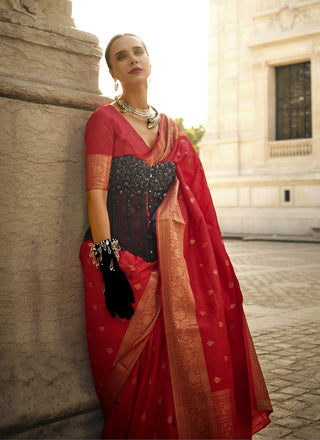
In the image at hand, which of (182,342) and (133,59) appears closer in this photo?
(182,342)

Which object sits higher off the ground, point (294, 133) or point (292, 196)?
point (294, 133)

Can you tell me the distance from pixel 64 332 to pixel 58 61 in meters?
1.37

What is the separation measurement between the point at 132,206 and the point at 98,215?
0.72ft

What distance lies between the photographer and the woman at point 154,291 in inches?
96.7

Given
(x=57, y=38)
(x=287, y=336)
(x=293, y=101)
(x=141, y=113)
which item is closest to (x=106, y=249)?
(x=141, y=113)

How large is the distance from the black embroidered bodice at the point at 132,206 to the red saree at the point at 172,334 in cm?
6

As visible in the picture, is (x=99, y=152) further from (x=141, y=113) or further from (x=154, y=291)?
(x=154, y=291)

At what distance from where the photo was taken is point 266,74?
20625 mm

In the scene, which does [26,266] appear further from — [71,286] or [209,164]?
[209,164]

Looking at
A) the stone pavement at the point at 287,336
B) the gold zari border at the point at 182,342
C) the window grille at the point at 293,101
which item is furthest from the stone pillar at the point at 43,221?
the window grille at the point at 293,101

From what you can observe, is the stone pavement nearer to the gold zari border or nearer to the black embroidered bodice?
the gold zari border

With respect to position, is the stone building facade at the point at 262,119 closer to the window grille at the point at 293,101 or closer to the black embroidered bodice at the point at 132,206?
the window grille at the point at 293,101

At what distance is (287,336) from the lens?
495cm

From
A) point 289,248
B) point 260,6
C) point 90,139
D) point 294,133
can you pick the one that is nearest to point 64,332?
point 90,139
